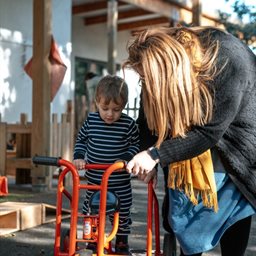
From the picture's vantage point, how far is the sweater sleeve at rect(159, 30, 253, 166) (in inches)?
108

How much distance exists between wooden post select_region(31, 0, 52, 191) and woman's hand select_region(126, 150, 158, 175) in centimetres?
515

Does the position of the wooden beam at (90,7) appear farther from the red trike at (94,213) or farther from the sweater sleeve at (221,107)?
the sweater sleeve at (221,107)

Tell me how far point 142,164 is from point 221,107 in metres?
0.43

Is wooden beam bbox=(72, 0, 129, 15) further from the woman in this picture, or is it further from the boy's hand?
the woman

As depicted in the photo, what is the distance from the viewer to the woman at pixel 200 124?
270 centimetres

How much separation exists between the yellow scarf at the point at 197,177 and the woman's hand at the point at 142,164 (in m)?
0.13

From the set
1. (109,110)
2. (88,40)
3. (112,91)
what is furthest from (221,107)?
(88,40)

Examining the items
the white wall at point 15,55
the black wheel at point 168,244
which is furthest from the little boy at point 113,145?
the white wall at point 15,55

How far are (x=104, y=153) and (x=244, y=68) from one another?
158 cm

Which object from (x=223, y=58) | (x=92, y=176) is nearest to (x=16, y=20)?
(x=92, y=176)

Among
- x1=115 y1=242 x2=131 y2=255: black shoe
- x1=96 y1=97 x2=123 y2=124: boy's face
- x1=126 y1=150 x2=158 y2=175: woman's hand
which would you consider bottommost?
x1=115 y1=242 x2=131 y2=255: black shoe

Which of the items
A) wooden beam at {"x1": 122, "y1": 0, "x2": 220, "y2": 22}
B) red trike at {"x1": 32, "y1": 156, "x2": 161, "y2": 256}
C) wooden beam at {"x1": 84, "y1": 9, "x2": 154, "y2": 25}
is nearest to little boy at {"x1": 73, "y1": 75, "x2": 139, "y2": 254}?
red trike at {"x1": 32, "y1": 156, "x2": 161, "y2": 256}

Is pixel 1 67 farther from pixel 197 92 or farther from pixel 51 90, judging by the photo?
pixel 197 92

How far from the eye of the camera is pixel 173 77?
267cm
